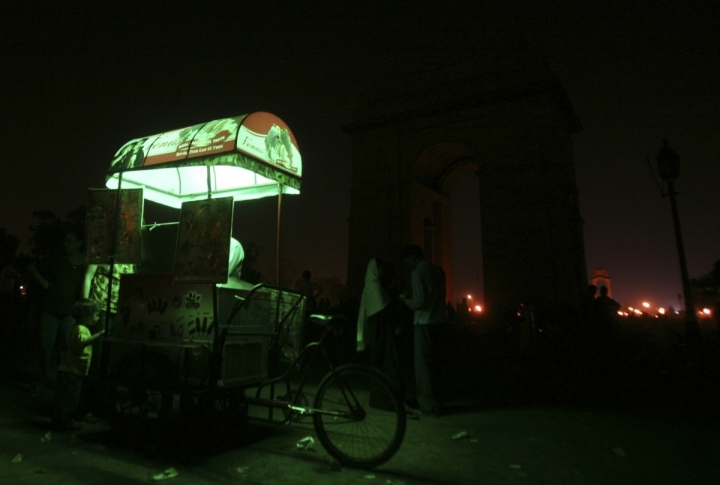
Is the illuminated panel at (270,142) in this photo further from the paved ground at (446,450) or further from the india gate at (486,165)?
the india gate at (486,165)

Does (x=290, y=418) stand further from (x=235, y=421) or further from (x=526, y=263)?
(x=526, y=263)

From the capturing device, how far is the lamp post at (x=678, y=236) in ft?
28.7

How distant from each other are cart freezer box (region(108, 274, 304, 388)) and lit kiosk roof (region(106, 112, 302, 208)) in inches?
49.4

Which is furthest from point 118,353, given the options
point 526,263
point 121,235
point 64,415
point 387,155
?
point 387,155

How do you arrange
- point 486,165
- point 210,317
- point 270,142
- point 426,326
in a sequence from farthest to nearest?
point 486,165
point 426,326
point 270,142
point 210,317

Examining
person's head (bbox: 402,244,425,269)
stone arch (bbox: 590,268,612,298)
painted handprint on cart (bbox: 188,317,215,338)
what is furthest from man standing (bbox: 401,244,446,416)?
stone arch (bbox: 590,268,612,298)

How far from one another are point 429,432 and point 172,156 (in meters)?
4.13

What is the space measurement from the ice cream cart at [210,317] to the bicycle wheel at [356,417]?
1 cm

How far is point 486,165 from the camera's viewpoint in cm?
1909

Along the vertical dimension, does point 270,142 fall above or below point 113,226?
above

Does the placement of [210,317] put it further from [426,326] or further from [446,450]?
[426,326]

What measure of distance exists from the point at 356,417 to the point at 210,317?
5.44 ft

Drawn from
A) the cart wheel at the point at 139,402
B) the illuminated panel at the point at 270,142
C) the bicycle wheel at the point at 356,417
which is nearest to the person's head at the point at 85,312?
the cart wheel at the point at 139,402

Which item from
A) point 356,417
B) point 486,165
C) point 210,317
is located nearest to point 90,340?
point 210,317
